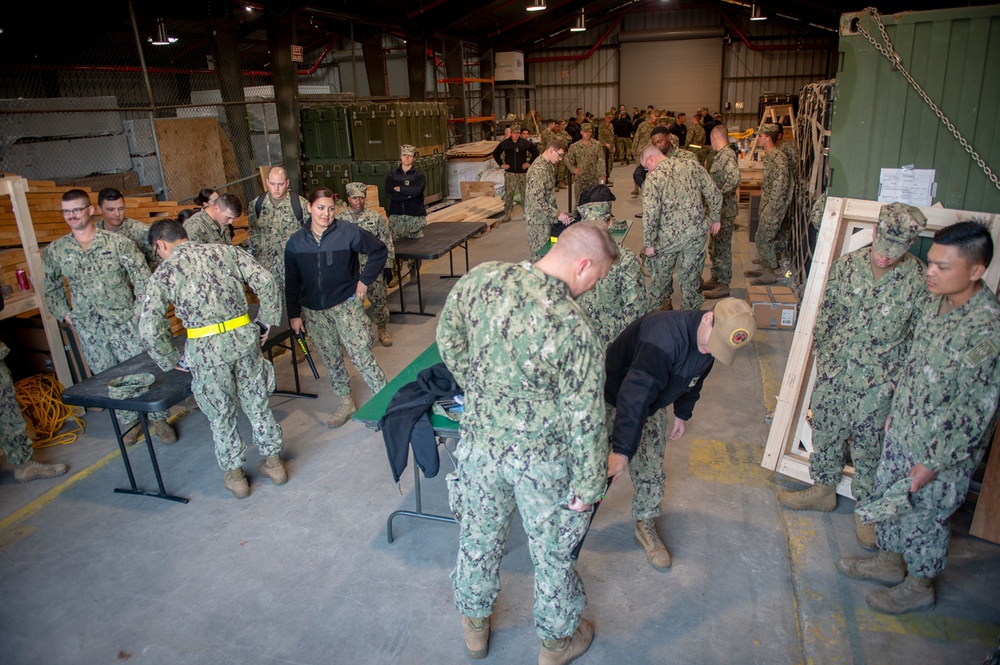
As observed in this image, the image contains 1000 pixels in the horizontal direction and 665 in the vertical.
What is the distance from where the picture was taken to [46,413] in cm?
542

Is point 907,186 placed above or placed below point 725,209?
above

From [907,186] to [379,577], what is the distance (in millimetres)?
3976

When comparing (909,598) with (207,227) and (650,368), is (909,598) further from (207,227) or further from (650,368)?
(207,227)

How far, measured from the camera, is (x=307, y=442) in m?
5.13

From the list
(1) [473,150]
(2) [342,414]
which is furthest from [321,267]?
(1) [473,150]

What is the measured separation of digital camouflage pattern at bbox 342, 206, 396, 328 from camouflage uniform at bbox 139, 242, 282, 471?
2.05 m

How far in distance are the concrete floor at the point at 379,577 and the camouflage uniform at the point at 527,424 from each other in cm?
61

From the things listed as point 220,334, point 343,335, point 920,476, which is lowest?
point 920,476

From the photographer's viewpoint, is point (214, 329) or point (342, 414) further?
point (342, 414)

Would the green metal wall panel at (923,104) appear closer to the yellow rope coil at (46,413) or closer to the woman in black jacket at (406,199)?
the woman in black jacket at (406,199)

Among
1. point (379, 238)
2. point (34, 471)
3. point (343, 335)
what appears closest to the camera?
point (34, 471)

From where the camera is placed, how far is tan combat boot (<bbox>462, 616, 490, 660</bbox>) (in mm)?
3021

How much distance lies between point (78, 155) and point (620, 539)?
1019 centimetres

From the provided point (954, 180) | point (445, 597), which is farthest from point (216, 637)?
point (954, 180)
